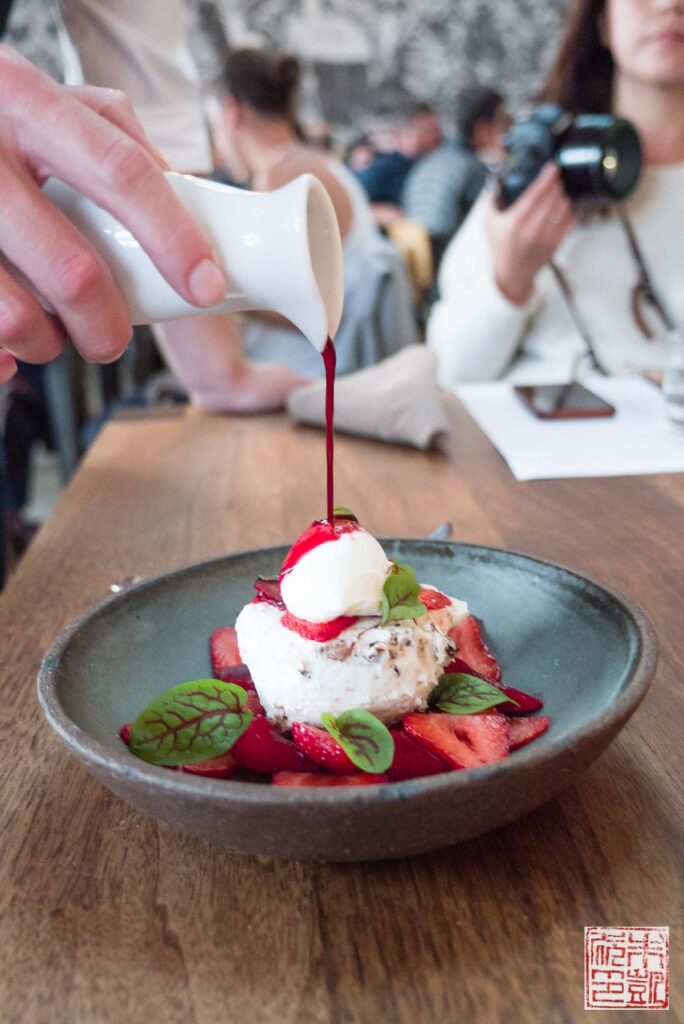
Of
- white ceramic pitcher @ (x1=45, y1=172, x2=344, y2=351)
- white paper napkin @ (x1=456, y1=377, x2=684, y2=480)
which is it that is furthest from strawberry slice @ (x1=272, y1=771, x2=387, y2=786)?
white paper napkin @ (x1=456, y1=377, x2=684, y2=480)

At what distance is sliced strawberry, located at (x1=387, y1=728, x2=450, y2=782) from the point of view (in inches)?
19.7

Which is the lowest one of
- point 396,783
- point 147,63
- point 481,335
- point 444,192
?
point 444,192

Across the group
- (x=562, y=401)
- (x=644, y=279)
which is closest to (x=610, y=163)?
(x=644, y=279)

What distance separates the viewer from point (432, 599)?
64 cm

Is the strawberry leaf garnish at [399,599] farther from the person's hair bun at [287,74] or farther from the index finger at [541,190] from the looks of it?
the person's hair bun at [287,74]

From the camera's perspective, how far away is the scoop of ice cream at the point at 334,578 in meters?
0.58

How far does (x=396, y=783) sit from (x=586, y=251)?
1.85 metres

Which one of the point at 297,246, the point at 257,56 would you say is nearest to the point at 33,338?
the point at 297,246

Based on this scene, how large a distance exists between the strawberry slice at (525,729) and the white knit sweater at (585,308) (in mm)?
1428

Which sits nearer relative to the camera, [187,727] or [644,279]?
[187,727]

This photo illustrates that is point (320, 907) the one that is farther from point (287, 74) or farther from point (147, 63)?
point (287, 74)

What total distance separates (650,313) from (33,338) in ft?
5.44

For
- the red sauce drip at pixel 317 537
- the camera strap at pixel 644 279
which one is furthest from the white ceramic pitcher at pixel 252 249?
the camera strap at pixel 644 279

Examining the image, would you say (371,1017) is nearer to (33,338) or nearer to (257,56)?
(33,338)
